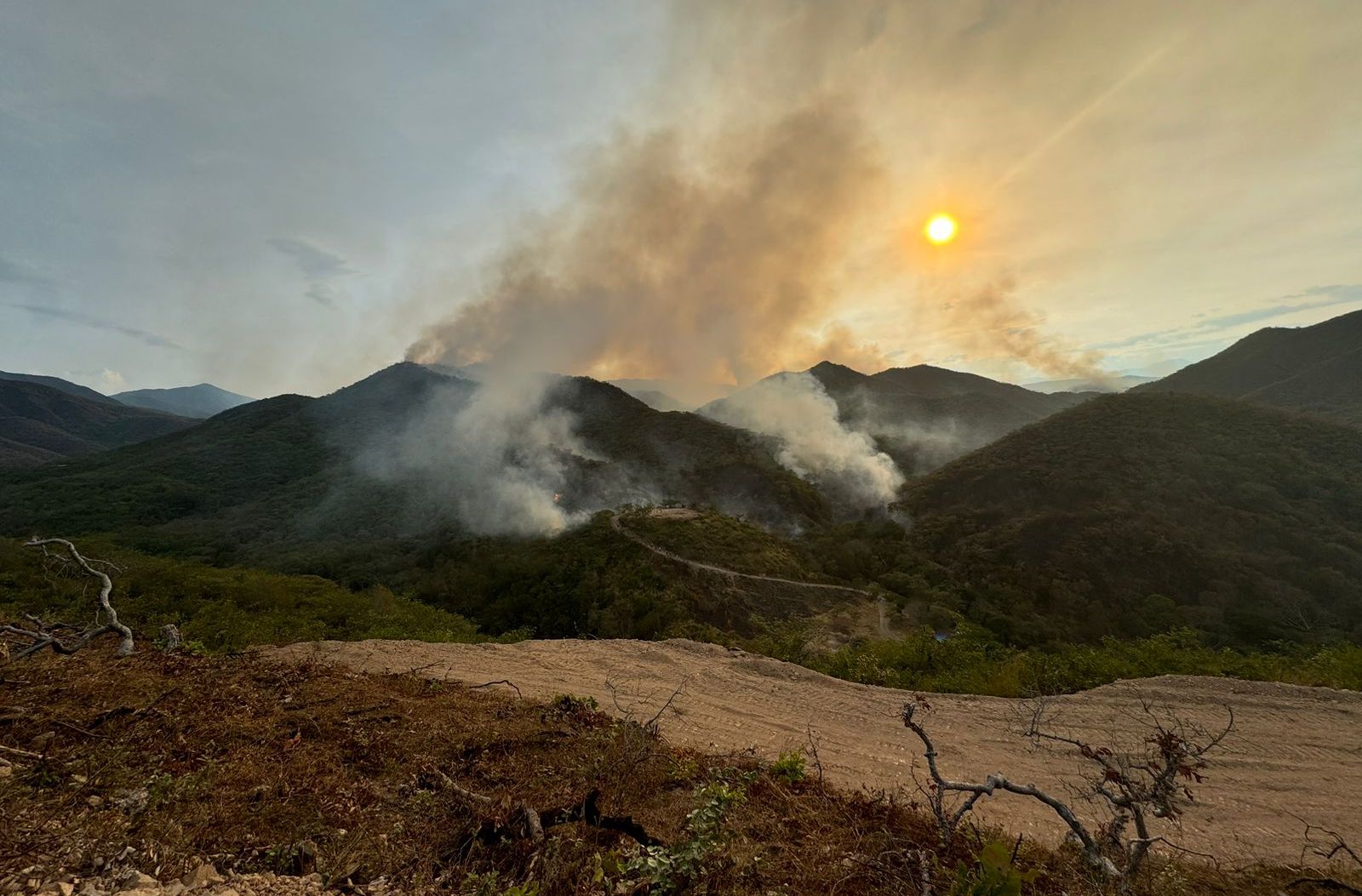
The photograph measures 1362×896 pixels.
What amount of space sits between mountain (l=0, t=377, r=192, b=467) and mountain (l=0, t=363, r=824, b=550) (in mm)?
68943

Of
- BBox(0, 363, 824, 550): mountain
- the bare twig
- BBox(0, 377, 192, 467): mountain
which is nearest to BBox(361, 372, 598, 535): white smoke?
BBox(0, 363, 824, 550): mountain

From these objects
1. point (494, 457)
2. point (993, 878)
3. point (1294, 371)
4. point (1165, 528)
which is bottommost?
point (993, 878)

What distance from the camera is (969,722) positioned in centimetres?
910

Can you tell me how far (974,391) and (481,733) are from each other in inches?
4576

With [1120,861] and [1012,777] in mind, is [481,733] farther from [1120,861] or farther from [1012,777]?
[1012,777]

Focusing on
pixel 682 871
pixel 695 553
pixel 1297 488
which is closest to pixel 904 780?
pixel 682 871

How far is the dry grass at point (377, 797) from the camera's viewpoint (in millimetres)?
3799

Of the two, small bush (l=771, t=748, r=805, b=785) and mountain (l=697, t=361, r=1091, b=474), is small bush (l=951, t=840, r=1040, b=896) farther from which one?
mountain (l=697, t=361, r=1091, b=474)

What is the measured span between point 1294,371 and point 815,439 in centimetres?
7020

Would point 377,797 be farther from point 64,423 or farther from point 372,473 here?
point 64,423

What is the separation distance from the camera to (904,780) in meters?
6.90

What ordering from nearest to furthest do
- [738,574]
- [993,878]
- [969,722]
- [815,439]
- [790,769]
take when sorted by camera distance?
[993,878]
[790,769]
[969,722]
[738,574]
[815,439]

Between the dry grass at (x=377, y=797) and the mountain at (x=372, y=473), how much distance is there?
36.6 metres

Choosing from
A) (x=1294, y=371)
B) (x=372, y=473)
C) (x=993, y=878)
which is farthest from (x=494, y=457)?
(x=1294, y=371)
